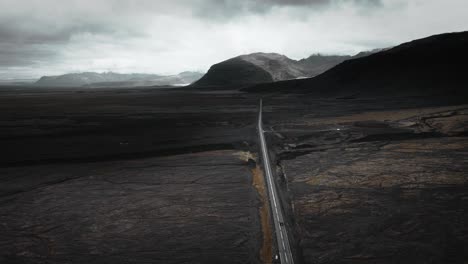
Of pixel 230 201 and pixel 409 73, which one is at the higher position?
pixel 409 73

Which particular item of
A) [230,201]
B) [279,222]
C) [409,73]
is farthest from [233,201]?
[409,73]

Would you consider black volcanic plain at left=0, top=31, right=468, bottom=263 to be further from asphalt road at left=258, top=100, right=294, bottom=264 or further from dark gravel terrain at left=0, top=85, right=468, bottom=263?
asphalt road at left=258, top=100, right=294, bottom=264

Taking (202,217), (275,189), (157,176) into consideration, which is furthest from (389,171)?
(157,176)

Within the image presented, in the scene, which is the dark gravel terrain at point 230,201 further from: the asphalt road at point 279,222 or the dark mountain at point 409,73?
the dark mountain at point 409,73

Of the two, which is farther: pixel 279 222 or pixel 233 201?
pixel 233 201

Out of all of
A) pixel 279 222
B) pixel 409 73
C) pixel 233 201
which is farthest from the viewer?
pixel 409 73

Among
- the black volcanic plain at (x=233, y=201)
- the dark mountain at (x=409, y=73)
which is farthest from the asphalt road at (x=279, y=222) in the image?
the dark mountain at (x=409, y=73)

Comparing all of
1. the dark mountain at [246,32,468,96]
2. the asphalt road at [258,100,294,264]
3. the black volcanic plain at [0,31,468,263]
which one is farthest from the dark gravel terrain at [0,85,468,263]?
the dark mountain at [246,32,468,96]

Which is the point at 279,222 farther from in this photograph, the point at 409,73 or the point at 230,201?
the point at 409,73

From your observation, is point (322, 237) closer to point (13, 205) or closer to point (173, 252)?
point (173, 252)
